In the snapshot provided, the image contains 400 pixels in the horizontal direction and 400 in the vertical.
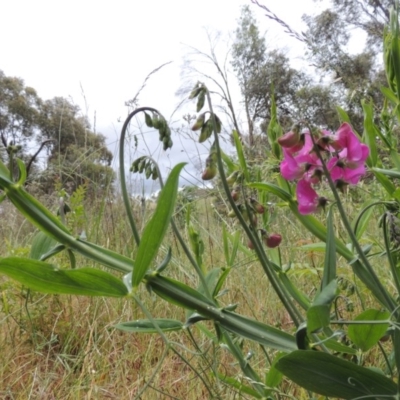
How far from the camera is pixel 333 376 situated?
0.51 meters

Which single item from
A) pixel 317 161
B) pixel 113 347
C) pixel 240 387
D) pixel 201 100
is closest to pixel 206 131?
pixel 201 100

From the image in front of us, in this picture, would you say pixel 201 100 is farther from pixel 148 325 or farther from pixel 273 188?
pixel 148 325

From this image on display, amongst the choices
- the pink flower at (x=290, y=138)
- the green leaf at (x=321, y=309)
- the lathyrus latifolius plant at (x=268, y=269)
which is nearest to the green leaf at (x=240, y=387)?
the lathyrus latifolius plant at (x=268, y=269)

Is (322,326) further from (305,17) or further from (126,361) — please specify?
(305,17)

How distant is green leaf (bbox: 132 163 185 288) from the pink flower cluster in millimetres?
186

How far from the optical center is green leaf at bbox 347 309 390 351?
530 millimetres

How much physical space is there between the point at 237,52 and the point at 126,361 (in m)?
6.56

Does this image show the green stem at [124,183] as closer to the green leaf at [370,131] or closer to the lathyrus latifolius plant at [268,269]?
the lathyrus latifolius plant at [268,269]

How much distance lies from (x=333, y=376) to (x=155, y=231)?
0.26m

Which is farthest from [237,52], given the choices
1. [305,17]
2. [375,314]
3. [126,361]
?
[375,314]

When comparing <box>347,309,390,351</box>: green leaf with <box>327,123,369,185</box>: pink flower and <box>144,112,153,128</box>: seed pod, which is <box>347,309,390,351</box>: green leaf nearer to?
<box>327,123,369,185</box>: pink flower

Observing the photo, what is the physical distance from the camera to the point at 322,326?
18.2 inches

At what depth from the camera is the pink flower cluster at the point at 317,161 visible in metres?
0.58

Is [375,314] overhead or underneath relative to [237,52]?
underneath
